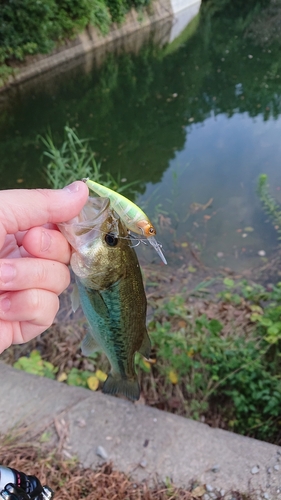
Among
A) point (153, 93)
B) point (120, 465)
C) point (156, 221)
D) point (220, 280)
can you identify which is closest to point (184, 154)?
point (156, 221)

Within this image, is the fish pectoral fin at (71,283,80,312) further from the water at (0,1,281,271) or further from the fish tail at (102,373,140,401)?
the water at (0,1,281,271)

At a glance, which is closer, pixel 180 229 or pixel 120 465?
pixel 120 465

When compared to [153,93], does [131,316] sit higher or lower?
higher

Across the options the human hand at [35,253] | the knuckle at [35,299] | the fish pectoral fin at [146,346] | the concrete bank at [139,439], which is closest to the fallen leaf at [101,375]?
the concrete bank at [139,439]

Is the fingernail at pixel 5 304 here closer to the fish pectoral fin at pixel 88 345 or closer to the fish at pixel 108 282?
the fish at pixel 108 282

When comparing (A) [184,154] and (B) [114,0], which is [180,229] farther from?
(B) [114,0]

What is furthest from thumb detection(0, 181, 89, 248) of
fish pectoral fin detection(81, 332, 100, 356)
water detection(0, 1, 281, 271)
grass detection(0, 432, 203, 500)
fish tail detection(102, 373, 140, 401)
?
water detection(0, 1, 281, 271)
